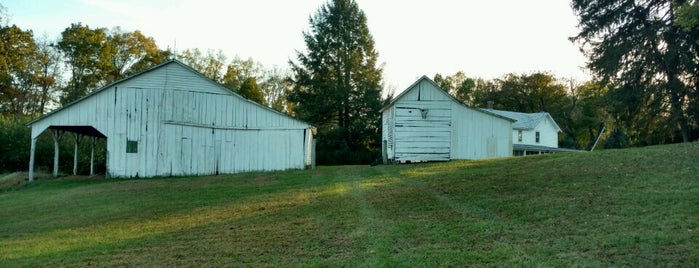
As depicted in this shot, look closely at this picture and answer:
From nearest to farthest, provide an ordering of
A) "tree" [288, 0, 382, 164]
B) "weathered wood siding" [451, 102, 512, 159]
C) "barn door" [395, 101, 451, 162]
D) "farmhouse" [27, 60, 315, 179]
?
"farmhouse" [27, 60, 315, 179], "barn door" [395, 101, 451, 162], "weathered wood siding" [451, 102, 512, 159], "tree" [288, 0, 382, 164]

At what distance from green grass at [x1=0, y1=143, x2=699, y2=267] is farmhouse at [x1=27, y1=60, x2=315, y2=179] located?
302 inches

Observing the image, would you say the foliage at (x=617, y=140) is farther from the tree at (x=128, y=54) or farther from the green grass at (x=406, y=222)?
the tree at (x=128, y=54)

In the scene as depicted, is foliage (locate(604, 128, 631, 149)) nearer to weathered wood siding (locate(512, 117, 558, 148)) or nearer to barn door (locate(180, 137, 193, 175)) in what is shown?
weathered wood siding (locate(512, 117, 558, 148))

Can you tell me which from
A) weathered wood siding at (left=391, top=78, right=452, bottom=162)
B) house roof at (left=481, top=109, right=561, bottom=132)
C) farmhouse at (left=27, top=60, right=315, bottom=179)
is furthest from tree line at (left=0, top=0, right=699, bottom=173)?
farmhouse at (left=27, top=60, right=315, bottom=179)

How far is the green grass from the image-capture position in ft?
21.6

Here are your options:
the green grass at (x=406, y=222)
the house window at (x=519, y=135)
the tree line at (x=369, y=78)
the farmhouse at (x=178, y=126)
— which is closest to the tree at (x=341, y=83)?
the tree line at (x=369, y=78)

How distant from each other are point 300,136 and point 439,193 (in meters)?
14.0

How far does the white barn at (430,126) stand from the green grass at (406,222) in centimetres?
1094

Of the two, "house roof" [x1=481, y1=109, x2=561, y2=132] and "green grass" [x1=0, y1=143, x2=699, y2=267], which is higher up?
"house roof" [x1=481, y1=109, x2=561, y2=132]

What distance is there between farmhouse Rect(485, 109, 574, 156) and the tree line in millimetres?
4868

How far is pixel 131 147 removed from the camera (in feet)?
77.2

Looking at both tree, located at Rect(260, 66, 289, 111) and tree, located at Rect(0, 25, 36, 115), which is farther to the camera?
tree, located at Rect(260, 66, 289, 111)

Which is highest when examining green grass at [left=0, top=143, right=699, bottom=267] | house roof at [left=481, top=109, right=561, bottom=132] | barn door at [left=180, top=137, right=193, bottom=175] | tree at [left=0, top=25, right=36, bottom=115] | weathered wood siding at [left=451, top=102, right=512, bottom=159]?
tree at [left=0, top=25, right=36, bottom=115]

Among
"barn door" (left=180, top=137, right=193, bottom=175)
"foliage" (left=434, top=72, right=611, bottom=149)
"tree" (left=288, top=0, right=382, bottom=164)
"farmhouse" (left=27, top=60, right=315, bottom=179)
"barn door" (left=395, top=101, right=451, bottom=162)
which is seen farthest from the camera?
"foliage" (left=434, top=72, right=611, bottom=149)
